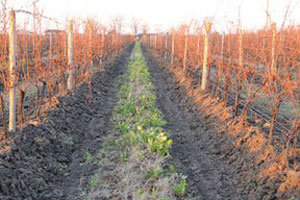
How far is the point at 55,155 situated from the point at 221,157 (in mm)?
2578

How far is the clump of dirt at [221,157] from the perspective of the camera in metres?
3.71

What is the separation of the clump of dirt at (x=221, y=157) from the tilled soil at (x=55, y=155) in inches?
56.6

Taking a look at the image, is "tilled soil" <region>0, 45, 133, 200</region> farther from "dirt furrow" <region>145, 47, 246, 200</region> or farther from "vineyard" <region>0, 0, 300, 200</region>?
"dirt furrow" <region>145, 47, 246, 200</region>

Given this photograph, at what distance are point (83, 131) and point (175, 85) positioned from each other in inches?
222

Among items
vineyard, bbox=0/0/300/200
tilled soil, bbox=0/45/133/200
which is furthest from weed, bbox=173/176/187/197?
tilled soil, bbox=0/45/133/200

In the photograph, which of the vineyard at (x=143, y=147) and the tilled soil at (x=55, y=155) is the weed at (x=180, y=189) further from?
the tilled soil at (x=55, y=155)

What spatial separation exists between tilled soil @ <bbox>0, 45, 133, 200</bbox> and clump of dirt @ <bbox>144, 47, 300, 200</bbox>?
1.44m

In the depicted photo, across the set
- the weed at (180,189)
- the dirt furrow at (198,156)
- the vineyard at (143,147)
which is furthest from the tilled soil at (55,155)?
the dirt furrow at (198,156)

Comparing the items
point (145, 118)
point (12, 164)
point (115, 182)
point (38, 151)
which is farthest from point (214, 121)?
point (12, 164)

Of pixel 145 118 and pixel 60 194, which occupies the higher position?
pixel 145 118

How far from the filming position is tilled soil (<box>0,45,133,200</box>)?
3450 mm

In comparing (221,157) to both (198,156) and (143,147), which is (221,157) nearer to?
(198,156)

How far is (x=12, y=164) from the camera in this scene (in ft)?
11.8

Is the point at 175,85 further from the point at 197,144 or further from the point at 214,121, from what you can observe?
the point at 197,144
